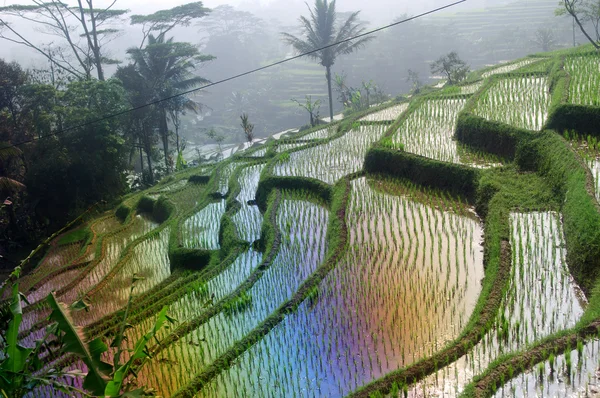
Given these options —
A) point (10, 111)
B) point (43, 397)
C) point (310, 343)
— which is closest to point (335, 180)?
point (310, 343)

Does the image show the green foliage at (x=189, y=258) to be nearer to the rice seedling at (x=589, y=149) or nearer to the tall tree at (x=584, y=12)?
the rice seedling at (x=589, y=149)

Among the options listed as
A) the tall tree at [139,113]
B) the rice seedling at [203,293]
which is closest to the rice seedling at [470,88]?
the rice seedling at [203,293]

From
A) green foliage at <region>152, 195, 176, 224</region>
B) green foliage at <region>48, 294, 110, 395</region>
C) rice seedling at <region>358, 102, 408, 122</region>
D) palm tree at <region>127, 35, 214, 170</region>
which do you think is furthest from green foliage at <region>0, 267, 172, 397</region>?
palm tree at <region>127, 35, 214, 170</region>

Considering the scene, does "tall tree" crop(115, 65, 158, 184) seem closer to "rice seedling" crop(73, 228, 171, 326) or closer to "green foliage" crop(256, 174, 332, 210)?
"green foliage" crop(256, 174, 332, 210)

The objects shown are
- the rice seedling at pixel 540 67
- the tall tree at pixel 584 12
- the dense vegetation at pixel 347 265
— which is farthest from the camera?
the tall tree at pixel 584 12

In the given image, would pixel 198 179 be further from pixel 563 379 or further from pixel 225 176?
pixel 563 379

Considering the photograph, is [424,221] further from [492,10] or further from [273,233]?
[492,10]
